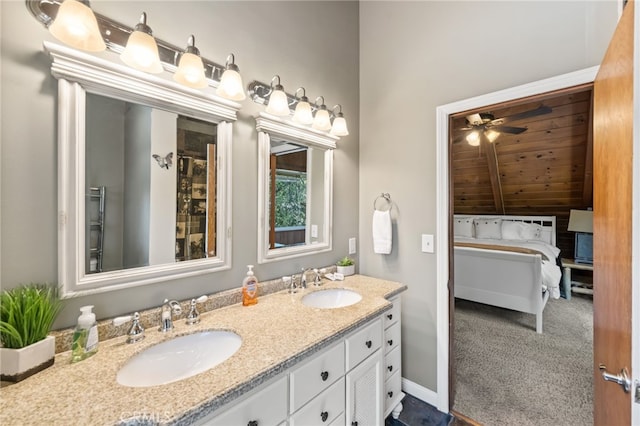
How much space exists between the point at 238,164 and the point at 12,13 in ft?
2.88

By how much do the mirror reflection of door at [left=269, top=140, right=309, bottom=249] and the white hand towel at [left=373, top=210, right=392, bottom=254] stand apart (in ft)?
1.73

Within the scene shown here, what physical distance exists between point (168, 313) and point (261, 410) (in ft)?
1.78

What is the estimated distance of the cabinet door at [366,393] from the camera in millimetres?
1240

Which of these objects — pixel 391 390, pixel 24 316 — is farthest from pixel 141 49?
pixel 391 390

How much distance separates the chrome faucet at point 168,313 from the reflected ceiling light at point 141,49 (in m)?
0.94

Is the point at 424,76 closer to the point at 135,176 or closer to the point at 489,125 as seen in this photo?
the point at 489,125

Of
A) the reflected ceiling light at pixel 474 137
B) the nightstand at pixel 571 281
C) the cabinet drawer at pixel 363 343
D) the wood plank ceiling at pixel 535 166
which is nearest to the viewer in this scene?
the cabinet drawer at pixel 363 343

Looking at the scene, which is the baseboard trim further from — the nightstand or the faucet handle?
the nightstand

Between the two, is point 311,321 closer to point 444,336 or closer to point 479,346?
point 444,336

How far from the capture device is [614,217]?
91 centimetres

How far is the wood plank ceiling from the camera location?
11.0ft

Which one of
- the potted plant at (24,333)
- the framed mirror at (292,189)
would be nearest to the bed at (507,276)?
the framed mirror at (292,189)

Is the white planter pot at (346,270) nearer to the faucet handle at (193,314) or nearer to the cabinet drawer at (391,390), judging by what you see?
the cabinet drawer at (391,390)

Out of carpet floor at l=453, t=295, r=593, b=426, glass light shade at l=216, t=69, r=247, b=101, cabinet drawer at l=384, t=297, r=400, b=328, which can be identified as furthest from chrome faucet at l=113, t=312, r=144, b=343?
carpet floor at l=453, t=295, r=593, b=426
